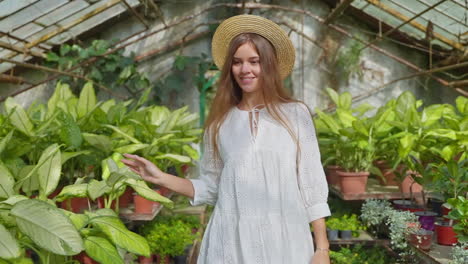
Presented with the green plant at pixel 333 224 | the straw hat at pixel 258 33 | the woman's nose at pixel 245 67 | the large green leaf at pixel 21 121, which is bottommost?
the green plant at pixel 333 224

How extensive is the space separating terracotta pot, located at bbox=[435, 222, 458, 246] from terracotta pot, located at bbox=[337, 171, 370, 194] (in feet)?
2.47

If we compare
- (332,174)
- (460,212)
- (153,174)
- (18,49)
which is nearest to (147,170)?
(153,174)

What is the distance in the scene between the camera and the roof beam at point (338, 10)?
485cm

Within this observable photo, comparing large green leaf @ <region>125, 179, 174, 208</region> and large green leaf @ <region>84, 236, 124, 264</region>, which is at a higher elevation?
large green leaf @ <region>125, 179, 174, 208</region>

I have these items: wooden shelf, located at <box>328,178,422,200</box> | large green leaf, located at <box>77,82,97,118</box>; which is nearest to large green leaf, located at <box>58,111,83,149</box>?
large green leaf, located at <box>77,82,97,118</box>

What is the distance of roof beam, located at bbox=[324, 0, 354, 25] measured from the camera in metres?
4.85

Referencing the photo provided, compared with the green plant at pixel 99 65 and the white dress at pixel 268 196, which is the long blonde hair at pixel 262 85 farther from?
the green plant at pixel 99 65

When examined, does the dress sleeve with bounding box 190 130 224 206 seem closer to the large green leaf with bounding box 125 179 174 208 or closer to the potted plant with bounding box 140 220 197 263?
the large green leaf with bounding box 125 179 174 208

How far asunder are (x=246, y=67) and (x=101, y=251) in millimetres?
753

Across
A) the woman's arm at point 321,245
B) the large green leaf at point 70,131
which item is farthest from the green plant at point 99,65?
the woman's arm at point 321,245

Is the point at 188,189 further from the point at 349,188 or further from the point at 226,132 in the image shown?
the point at 349,188

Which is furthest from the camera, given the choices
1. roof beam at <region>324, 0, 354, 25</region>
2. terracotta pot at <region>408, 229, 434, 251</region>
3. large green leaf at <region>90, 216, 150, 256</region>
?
roof beam at <region>324, 0, 354, 25</region>

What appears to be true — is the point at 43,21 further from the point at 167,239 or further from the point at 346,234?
the point at 346,234

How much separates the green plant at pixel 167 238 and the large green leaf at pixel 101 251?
A: 163 cm
